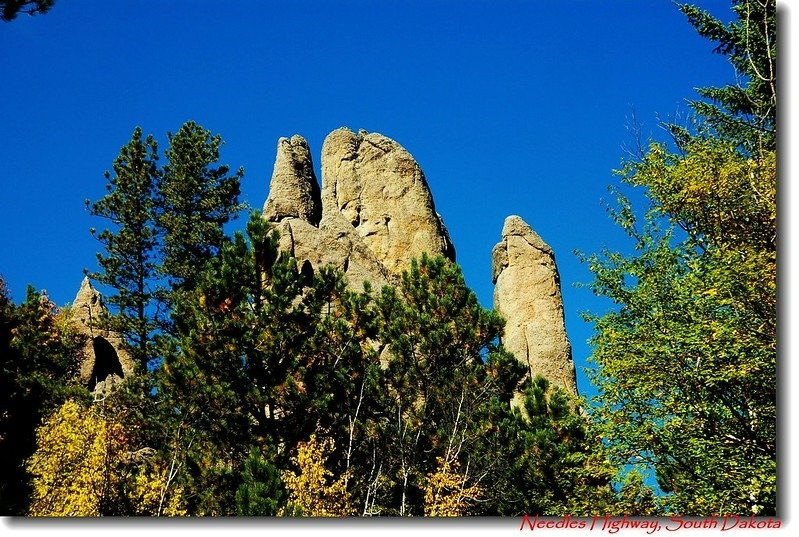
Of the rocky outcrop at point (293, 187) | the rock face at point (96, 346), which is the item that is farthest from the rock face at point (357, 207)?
the rock face at point (96, 346)

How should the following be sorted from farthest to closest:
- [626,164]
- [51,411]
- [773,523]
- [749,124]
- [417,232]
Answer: [417,232] < [51,411] < [626,164] < [749,124] < [773,523]

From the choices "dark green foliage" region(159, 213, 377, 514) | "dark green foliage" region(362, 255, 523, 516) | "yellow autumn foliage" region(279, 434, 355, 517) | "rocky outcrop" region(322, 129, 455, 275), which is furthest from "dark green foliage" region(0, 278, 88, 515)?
"rocky outcrop" region(322, 129, 455, 275)

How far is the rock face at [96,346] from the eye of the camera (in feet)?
84.9

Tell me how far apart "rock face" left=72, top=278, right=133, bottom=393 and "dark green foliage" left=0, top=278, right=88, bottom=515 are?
21.8 inches

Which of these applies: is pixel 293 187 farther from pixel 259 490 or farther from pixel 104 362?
pixel 259 490

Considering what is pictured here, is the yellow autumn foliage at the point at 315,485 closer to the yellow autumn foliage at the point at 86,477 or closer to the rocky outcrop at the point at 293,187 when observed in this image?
the yellow autumn foliage at the point at 86,477

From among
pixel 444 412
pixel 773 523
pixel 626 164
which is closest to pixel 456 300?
pixel 444 412

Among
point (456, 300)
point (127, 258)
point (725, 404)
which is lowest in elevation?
point (725, 404)

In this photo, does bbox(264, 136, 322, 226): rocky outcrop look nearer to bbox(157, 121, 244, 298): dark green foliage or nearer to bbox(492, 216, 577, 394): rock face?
bbox(157, 121, 244, 298): dark green foliage

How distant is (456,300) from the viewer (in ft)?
61.0

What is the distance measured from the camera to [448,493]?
16.3 meters

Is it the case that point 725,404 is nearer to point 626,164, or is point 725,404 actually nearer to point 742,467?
point 742,467

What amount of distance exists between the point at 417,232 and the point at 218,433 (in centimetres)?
→ 1831

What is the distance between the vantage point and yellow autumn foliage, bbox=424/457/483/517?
1528 centimetres
